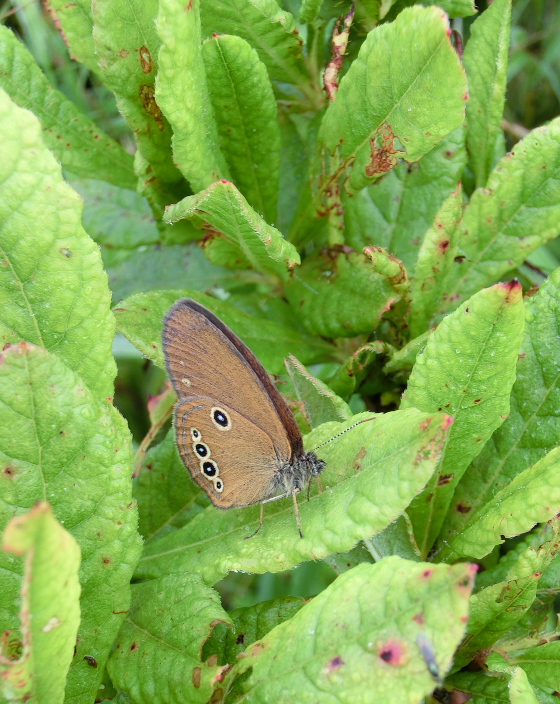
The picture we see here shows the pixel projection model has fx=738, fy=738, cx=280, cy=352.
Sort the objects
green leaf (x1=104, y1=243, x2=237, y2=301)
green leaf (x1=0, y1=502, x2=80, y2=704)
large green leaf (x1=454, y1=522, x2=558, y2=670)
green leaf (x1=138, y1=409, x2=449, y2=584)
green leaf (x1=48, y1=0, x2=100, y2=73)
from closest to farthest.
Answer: green leaf (x1=0, y1=502, x2=80, y2=704)
green leaf (x1=138, y1=409, x2=449, y2=584)
large green leaf (x1=454, y1=522, x2=558, y2=670)
green leaf (x1=48, y1=0, x2=100, y2=73)
green leaf (x1=104, y1=243, x2=237, y2=301)

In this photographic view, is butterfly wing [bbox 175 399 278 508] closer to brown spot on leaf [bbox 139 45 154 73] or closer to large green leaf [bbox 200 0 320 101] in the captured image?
brown spot on leaf [bbox 139 45 154 73]

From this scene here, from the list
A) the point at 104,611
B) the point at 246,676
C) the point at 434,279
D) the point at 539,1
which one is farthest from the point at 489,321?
the point at 539,1

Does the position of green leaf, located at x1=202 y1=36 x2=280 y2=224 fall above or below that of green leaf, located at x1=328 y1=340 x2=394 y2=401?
above

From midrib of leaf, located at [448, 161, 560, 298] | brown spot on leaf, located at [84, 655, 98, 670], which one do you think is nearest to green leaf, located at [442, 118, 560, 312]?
midrib of leaf, located at [448, 161, 560, 298]

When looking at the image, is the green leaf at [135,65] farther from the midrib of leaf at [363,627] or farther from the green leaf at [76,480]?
the midrib of leaf at [363,627]

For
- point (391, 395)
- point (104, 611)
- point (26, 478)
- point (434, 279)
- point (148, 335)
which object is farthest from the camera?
point (391, 395)

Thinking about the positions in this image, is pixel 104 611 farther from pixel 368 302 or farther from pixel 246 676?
pixel 368 302
